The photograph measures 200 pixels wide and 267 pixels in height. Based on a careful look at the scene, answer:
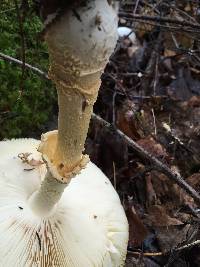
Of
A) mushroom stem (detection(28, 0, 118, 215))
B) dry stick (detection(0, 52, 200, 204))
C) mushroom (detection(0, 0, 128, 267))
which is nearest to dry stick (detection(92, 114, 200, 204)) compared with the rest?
dry stick (detection(0, 52, 200, 204))

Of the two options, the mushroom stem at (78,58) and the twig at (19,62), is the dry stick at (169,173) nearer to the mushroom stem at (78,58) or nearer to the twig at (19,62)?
the twig at (19,62)

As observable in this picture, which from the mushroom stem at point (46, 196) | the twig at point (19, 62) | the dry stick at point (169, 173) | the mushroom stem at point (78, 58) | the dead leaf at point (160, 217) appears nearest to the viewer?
the mushroom stem at point (78, 58)

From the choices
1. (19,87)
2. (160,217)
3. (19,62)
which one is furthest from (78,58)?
(160,217)

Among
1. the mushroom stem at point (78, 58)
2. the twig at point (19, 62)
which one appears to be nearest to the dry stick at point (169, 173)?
the twig at point (19, 62)

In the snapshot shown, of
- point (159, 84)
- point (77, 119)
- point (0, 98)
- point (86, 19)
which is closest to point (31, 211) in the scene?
point (77, 119)

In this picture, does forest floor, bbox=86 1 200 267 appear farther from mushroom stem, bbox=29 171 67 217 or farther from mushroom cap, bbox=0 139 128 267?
mushroom stem, bbox=29 171 67 217

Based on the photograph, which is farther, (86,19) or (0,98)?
(0,98)

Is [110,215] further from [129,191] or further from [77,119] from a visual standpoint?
[77,119]
